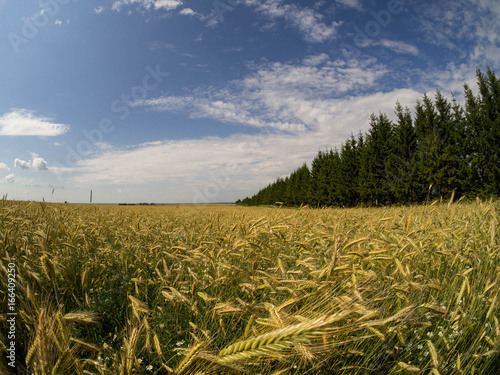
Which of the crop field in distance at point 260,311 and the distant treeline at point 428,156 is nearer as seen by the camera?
the crop field in distance at point 260,311

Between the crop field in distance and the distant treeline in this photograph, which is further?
the distant treeline

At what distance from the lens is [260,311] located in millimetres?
1656

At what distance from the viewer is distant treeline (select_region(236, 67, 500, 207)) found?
21781 mm

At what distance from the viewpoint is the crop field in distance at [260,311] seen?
1.09m

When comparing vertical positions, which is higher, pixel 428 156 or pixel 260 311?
pixel 428 156

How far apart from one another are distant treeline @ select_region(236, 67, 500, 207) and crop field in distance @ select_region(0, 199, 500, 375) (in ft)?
67.8

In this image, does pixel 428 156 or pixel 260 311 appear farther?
pixel 428 156

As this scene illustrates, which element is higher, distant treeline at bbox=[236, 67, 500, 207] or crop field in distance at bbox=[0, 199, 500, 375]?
distant treeline at bbox=[236, 67, 500, 207]

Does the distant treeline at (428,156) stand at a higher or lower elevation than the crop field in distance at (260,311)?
higher

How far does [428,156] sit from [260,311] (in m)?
28.1

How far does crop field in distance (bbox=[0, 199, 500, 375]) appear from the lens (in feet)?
3.57

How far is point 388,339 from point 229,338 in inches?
43.6

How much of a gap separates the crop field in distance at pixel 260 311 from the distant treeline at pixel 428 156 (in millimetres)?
20680

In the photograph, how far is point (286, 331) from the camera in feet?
2.98
